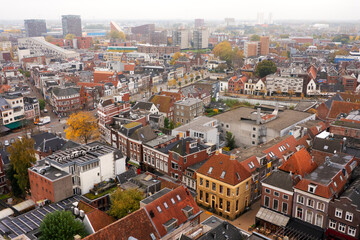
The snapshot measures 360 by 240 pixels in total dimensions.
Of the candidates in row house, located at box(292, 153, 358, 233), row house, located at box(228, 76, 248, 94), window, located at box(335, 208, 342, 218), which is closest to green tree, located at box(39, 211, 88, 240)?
row house, located at box(292, 153, 358, 233)

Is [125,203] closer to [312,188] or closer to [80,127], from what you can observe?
[312,188]

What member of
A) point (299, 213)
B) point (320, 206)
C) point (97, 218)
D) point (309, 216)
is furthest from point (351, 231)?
point (97, 218)

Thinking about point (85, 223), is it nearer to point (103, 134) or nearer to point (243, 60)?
point (103, 134)

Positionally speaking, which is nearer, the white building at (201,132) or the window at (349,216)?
the window at (349,216)

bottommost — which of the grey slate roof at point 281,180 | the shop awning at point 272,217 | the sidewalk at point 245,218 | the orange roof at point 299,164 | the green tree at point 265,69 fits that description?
the sidewalk at point 245,218

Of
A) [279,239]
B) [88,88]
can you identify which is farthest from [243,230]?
[88,88]

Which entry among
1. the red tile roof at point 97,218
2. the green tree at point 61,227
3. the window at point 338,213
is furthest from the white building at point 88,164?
the window at point 338,213

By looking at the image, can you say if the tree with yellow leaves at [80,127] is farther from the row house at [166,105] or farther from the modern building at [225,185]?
the modern building at [225,185]
